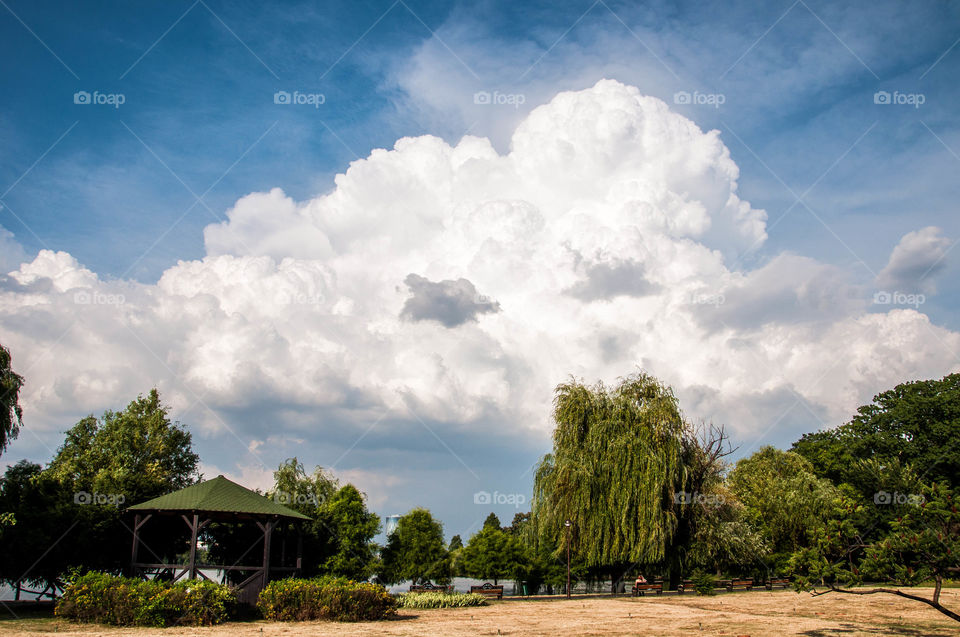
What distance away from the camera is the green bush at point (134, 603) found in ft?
58.0

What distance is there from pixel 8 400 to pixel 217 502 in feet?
22.7

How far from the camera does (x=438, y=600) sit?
83.0 ft

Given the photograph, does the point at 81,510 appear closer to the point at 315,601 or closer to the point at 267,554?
the point at 267,554

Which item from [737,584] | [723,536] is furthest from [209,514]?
[737,584]

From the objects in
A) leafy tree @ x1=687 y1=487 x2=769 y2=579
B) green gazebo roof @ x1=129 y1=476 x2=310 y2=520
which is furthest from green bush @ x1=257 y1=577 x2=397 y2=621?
leafy tree @ x1=687 y1=487 x2=769 y2=579

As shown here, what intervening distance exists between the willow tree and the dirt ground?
3490 millimetres

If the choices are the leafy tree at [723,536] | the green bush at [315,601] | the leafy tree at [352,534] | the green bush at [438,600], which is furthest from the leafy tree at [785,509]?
the green bush at [315,601]

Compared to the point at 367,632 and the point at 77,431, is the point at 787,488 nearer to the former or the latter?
the point at 367,632

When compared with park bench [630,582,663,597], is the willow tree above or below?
above

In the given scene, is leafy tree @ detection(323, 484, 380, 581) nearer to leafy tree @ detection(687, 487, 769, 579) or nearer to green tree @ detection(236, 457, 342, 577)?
green tree @ detection(236, 457, 342, 577)

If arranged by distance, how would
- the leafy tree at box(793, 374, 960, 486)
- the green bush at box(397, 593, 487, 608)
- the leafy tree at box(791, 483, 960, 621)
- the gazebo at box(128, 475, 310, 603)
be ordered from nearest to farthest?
the leafy tree at box(791, 483, 960, 621) < the gazebo at box(128, 475, 310, 603) < the green bush at box(397, 593, 487, 608) < the leafy tree at box(793, 374, 960, 486)

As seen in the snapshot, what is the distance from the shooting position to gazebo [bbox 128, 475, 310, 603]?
68.0 ft

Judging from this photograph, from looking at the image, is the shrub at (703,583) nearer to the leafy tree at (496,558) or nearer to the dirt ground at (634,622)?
the dirt ground at (634,622)

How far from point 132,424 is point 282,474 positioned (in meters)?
8.19
